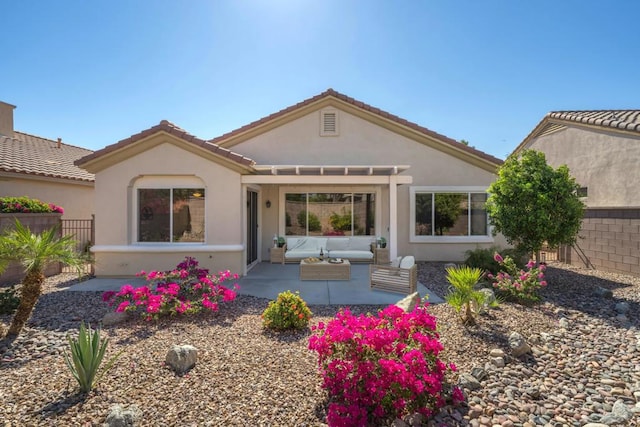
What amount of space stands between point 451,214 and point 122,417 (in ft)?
43.3

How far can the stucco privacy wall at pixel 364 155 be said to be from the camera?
13.6 metres

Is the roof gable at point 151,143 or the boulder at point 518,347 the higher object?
the roof gable at point 151,143

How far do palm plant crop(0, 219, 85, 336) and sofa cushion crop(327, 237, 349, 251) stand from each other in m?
9.20

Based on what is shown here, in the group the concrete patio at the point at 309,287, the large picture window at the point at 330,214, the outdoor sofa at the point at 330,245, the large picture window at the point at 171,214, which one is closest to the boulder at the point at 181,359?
the concrete patio at the point at 309,287

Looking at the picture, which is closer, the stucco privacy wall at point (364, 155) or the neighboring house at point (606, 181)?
the neighboring house at point (606, 181)

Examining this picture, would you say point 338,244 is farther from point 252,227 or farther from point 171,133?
point 171,133

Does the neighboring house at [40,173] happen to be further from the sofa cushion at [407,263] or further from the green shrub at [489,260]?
the green shrub at [489,260]

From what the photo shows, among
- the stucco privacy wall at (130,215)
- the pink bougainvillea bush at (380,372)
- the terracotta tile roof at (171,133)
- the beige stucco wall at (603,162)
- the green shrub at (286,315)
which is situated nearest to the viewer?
the pink bougainvillea bush at (380,372)

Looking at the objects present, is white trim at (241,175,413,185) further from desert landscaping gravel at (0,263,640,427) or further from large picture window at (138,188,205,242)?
desert landscaping gravel at (0,263,640,427)

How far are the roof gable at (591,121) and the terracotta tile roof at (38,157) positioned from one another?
76.6 feet

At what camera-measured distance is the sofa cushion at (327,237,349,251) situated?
43.9 ft

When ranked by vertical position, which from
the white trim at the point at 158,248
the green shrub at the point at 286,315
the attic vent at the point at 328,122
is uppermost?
the attic vent at the point at 328,122

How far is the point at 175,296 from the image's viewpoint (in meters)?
6.98

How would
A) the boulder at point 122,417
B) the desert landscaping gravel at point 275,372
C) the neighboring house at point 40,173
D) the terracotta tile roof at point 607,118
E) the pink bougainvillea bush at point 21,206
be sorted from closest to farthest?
the boulder at point 122,417 → the desert landscaping gravel at point 275,372 → the pink bougainvillea bush at point 21,206 → the terracotta tile roof at point 607,118 → the neighboring house at point 40,173
